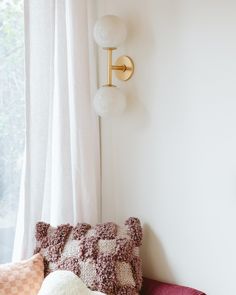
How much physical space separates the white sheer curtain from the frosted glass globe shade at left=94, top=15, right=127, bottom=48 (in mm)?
143

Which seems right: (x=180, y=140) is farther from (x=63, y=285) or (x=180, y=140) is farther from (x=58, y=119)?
(x=63, y=285)

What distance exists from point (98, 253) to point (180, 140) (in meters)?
0.59

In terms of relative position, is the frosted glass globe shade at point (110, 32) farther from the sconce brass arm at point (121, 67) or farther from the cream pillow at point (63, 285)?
the cream pillow at point (63, 285)

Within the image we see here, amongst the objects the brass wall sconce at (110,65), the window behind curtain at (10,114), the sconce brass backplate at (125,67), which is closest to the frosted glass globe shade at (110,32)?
the brass wall sconce at (110,65)

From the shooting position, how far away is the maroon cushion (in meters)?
1.89

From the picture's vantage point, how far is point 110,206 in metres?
2.36

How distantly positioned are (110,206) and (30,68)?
79 cm

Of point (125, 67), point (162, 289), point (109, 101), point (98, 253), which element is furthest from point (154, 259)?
point (125, 67)

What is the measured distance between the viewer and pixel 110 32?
6.73ft

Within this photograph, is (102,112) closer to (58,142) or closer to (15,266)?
(58,142)

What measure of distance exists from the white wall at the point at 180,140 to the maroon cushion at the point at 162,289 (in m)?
0.08

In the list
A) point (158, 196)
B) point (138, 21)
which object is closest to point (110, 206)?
point (158, 196)

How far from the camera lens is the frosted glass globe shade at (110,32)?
2.05m

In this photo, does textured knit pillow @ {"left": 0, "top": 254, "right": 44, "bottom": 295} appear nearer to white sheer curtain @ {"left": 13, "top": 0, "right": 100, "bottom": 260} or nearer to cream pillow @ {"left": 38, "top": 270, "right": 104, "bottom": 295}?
cream pillow @ {"left": 38, "top": 270, "right": 104, "bottom": 295}
